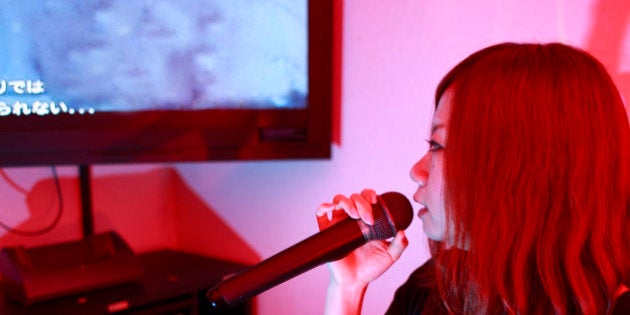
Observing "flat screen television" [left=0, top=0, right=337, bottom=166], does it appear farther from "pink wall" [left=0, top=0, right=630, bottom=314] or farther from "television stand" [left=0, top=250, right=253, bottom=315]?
"television stand" [left=0, top=250, right=253, bottom=315]

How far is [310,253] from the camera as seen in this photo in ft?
3.07

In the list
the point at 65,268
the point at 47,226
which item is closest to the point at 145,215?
the point at 47,226

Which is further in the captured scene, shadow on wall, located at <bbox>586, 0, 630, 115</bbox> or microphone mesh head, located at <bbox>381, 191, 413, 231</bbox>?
shadow on wall, located at <bbox>586, 0, 630, 115</bbox>

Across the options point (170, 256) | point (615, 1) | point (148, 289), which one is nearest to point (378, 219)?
point (615, 1)

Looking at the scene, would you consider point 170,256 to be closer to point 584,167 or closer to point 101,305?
point 101,305

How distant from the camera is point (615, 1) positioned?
1130 millimetres

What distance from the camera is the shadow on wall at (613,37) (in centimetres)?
113

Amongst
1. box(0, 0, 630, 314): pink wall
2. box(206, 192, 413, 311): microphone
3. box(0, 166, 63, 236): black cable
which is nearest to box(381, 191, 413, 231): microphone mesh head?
box(206, 192, 413, 311): microphone

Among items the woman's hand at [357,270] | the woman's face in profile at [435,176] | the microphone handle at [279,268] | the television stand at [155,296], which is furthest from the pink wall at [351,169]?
the microphone handle at [279,268]

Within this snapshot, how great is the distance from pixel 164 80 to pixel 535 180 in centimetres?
86

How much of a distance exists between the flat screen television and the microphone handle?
0.56 m

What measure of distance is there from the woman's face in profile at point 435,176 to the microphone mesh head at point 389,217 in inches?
1.5

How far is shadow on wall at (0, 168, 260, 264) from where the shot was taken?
1665 millimetres

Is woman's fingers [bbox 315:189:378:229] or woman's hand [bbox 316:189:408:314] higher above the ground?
woman's fingers [bbox 315:189:378:229]
